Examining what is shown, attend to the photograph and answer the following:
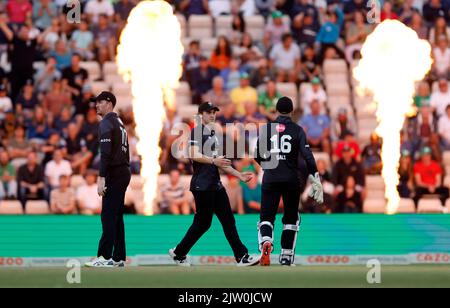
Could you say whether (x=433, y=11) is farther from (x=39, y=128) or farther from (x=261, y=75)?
(x=39, y=128)

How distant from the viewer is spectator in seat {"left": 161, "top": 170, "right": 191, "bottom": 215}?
23.9 metres

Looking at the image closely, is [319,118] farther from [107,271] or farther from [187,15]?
[107,271]

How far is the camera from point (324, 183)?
82.0 feet

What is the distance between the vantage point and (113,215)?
17.7 metres

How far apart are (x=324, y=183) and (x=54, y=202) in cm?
480

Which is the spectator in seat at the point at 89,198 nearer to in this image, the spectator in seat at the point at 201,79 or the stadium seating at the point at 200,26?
the spectator in seat at the point at 201,79

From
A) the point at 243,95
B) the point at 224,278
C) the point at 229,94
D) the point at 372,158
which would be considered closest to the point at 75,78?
the point at 229,94

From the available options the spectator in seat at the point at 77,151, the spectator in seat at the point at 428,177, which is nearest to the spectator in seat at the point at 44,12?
the spectator in seat at the point at 77,151

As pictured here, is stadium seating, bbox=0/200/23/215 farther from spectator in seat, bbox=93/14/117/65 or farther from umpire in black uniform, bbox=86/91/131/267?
umpire in black uniform, bbox=86/91/131/267

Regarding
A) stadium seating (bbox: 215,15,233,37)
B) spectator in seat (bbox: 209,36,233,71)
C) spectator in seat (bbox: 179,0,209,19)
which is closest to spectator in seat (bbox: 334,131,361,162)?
spectator in seat (bbox: 209,36,233,71)

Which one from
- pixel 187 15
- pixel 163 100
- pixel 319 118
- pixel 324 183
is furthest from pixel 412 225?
pixel 187 15

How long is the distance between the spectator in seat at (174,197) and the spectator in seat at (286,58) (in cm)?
→ 512

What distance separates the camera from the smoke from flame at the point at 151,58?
27234 millimetres

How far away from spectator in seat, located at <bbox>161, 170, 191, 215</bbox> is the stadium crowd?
2 centimetres
